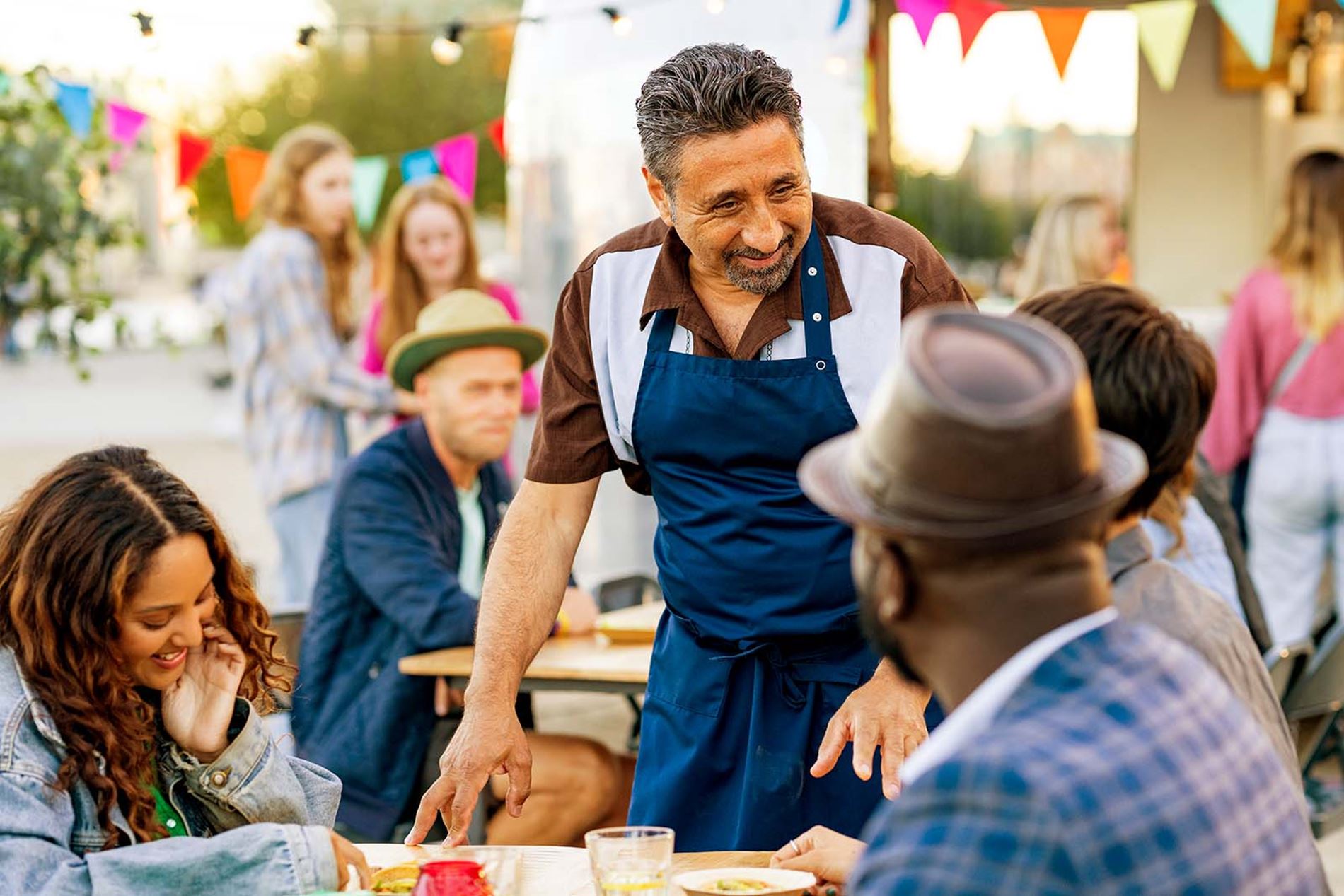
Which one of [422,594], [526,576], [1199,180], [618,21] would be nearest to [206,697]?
[526,576]

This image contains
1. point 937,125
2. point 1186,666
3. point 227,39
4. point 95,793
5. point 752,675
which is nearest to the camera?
point 1186,666

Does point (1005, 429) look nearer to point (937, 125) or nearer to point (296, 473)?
point (296, 473)

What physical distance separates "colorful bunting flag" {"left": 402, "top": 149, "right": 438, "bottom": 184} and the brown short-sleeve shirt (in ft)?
16.0

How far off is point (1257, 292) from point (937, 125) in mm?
5825

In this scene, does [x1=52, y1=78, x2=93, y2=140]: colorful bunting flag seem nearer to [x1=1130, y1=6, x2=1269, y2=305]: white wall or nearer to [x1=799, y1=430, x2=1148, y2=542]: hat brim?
[x1=799, y1=430, x2=1148, y2=542]: hat brim

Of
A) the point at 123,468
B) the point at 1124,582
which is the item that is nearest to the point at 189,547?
the point at 123,468

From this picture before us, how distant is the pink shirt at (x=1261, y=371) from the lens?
19.1 ft

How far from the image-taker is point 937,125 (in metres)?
11.6

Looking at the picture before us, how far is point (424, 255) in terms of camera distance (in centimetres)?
601

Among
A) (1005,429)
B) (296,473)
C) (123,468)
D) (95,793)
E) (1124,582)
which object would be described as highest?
(1005,429)

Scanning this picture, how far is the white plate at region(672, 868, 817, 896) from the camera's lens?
2.11m

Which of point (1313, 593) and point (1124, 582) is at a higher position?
point (1124, 582)

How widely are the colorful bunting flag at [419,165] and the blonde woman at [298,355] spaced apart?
1396 millimetres

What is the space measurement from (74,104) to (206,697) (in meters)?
4.42
